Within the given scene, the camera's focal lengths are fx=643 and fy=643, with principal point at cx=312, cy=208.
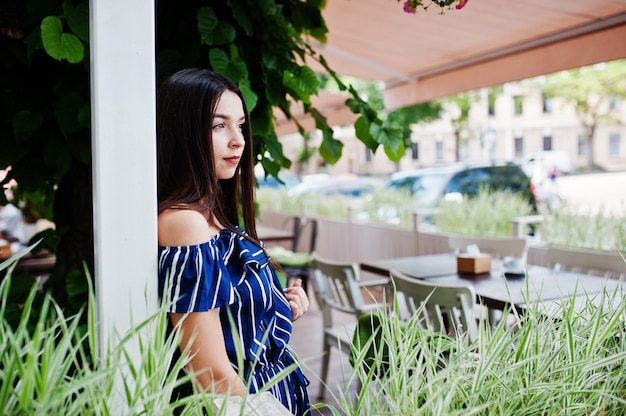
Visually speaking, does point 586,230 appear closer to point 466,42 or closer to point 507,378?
point 466,42

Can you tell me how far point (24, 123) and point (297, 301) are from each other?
3.95ft

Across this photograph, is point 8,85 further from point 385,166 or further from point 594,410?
point 385,166

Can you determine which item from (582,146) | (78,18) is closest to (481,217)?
(78,18)

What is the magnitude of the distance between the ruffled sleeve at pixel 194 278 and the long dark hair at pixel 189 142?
0.39 ft

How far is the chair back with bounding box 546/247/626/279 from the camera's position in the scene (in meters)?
3.85

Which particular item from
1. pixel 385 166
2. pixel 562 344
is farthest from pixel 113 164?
pixel 385 166

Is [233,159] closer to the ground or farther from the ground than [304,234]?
farther from the ground

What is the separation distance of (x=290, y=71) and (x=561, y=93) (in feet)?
64.2

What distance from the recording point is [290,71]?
244 cm

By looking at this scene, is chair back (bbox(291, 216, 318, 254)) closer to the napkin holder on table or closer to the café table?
the café table

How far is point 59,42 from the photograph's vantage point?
1914 millimetres

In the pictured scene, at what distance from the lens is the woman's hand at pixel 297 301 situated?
5.74 feet

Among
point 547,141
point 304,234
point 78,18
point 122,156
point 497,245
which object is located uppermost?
point 547,141

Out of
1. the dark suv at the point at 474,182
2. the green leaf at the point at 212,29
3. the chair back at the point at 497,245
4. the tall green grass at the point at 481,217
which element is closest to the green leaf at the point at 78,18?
the green leaf at the point at 212,29
